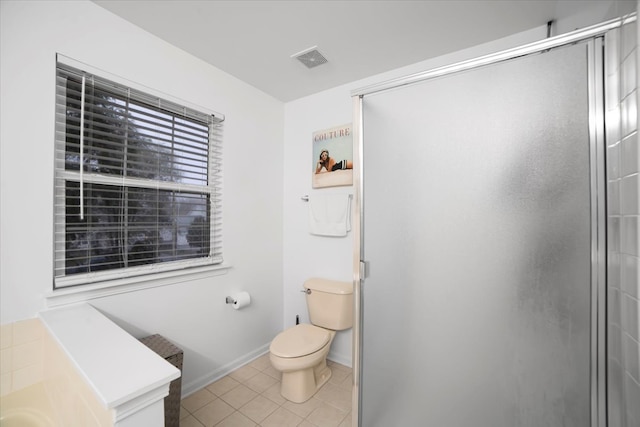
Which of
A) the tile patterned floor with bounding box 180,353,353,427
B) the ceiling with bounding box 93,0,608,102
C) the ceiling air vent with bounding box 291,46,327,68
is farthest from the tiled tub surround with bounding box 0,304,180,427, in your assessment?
the ceiling air vent with bounding box 291,46,327,68

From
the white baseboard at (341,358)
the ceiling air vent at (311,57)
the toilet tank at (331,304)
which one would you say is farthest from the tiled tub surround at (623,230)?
the white baseboard at (341,358)

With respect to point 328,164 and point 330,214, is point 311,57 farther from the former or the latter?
point 330,214

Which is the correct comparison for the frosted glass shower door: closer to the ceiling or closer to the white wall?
the ceiling

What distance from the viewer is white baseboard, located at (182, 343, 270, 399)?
1.73 m

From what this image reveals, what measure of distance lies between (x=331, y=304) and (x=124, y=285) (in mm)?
1384

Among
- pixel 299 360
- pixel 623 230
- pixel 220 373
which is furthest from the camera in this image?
pixel 220 373

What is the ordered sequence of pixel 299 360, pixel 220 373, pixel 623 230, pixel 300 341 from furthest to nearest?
pixel 220 373, pixel 300 341, pixel 299 360, pixel 623 230

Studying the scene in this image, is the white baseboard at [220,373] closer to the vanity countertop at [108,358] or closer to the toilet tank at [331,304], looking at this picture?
the toilet tank at [331,304]

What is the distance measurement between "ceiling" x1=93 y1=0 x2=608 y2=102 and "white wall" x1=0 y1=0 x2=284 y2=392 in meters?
0.19

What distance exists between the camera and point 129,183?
4.91 feet

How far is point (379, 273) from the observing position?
3.83 ft

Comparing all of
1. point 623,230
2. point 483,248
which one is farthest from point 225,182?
point 623,230

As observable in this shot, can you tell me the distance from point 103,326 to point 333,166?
181cm

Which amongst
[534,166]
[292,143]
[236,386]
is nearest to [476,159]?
[534,166]
